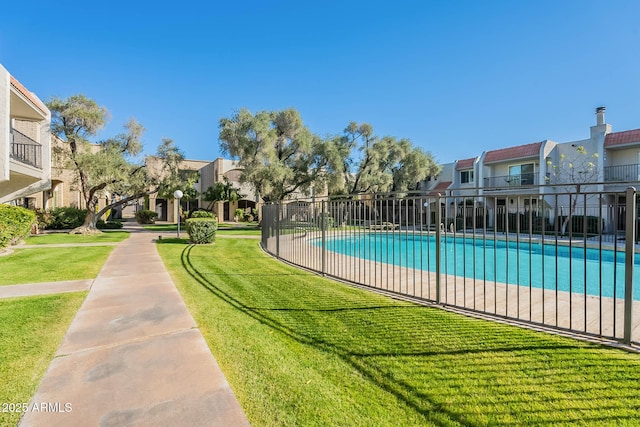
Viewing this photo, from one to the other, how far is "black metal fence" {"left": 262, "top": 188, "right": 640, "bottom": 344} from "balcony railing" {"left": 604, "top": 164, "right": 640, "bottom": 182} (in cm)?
904

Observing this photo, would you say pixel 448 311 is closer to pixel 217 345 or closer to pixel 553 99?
pixel 217 345

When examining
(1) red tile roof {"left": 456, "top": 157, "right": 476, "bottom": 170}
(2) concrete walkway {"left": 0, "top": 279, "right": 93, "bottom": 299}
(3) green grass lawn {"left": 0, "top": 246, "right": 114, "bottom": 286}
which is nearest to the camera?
(2) concrete walkway {"left": 0, "top": 279, "right": 93, "bottom": 299}

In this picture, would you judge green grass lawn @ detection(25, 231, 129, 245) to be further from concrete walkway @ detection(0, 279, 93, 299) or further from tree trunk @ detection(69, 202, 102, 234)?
concrete walkway @ detection(0, 279, 93, 299)

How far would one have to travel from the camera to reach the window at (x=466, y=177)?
27.9 meters

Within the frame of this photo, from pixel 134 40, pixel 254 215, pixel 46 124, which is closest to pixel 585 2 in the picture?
pixel 134 40

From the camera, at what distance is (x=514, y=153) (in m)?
24.1

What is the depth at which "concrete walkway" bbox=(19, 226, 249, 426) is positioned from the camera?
2.25 metres

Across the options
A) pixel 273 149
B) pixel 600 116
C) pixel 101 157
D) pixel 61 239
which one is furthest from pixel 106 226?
pixel 600 116

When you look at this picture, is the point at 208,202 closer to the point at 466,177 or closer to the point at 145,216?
the point at 145,216

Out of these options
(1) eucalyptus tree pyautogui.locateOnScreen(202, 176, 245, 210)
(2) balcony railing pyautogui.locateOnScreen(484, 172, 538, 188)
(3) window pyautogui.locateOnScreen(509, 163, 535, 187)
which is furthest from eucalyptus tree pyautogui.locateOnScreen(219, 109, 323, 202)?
(3) window pyautogui.locateOnScreen(509, 163, 535, 187)

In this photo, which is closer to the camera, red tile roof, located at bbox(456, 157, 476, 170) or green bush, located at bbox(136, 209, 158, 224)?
red tile roof, located at bbox(456, 157, 476, 170)

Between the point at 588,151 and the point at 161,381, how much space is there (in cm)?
2668

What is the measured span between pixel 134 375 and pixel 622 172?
26.7 meters

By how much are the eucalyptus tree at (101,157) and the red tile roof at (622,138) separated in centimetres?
2761
